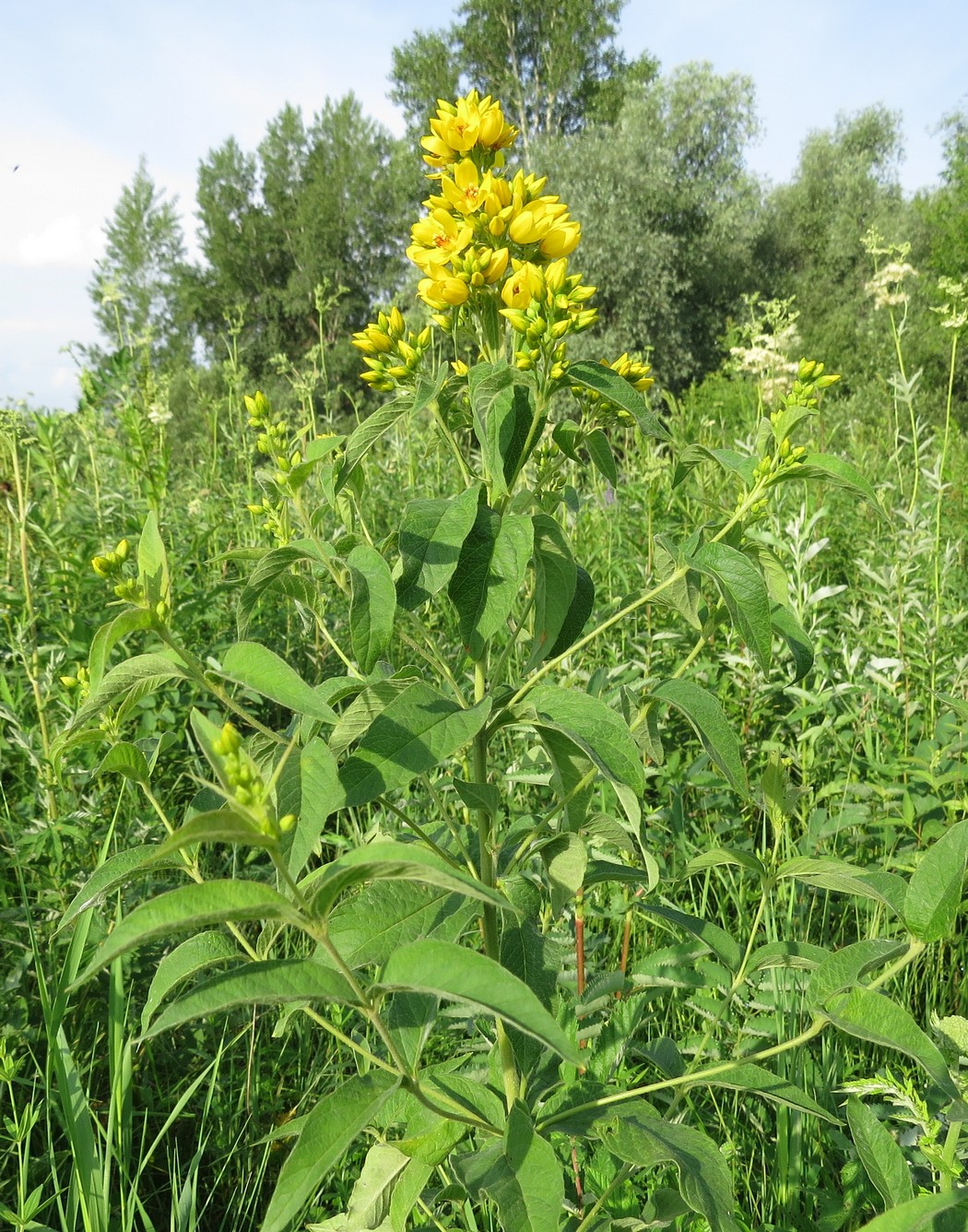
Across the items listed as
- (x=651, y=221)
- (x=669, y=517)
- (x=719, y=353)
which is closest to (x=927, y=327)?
(x=719, y=353)

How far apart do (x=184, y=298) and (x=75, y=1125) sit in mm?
23503

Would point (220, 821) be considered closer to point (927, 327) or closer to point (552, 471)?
point (552, 471)

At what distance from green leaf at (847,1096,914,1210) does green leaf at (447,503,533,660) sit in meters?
0.56

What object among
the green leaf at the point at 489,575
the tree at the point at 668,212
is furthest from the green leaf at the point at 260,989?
the tree at the point at 668,212

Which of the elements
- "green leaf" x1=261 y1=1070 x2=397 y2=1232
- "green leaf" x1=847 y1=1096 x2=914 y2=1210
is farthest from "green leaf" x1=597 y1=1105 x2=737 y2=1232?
"green leaf" x1=261 y1=1070 x2=397 y2=1232

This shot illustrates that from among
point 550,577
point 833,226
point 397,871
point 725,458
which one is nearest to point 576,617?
point 550,577

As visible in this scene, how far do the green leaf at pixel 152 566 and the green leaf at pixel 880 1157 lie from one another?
0.78m

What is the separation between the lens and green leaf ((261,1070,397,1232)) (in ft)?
1.98

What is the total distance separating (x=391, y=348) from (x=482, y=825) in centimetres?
58

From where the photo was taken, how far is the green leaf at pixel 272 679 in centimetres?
67

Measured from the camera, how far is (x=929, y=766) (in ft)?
6.25

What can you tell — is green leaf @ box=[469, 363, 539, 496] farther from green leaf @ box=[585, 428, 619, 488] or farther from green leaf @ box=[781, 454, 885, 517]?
green leaf @ box=[781, 454, 885, 517]

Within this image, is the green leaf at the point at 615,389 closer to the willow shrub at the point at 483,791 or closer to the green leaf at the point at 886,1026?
the willow shrub at the point at 483,791

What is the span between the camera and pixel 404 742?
0.77 meters
